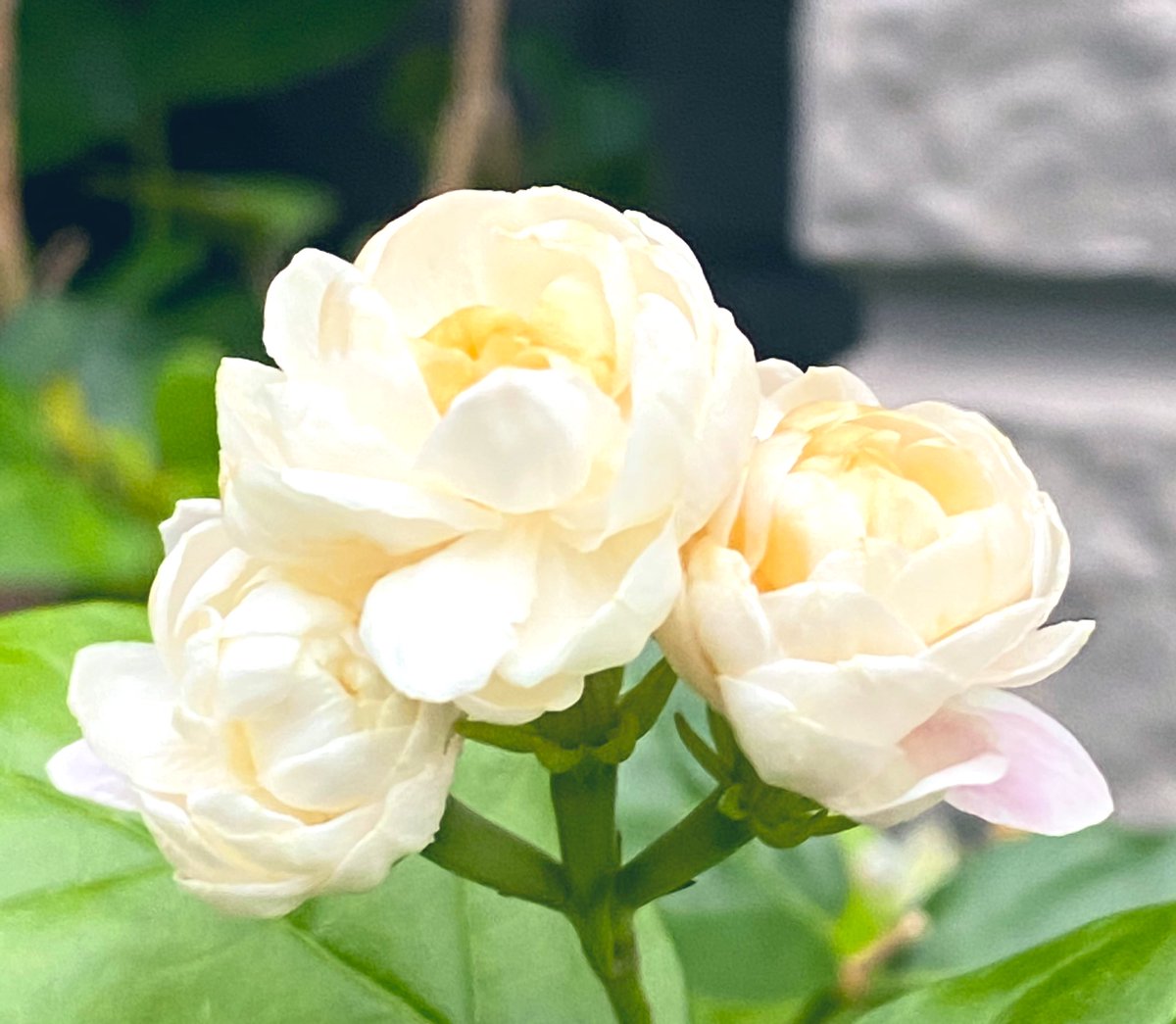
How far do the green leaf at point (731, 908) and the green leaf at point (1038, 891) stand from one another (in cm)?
3

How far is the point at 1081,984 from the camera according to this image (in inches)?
8.5

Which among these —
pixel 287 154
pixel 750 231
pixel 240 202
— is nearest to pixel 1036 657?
pixel 750 231

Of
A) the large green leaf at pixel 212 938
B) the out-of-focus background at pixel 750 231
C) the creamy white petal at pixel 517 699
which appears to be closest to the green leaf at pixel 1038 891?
the out-of-focus background at pixel 750 231

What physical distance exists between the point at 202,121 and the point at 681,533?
0.88 m

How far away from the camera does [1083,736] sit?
1.96ft

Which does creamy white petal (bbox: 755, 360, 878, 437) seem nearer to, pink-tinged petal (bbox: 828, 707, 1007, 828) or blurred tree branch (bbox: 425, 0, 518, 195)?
pink-tinged petal (bbox: 828, 707, 1007, 828)

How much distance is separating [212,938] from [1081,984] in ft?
0.46

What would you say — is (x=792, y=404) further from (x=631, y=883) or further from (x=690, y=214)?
(x=690, y=214)

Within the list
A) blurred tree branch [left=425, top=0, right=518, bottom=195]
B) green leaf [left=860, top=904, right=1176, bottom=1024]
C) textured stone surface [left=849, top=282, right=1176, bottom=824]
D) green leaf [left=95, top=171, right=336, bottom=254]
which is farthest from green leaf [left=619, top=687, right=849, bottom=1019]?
green leaf [left=95, top=171, right=336, bottom=254]

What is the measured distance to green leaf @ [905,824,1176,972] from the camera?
1.27 ft

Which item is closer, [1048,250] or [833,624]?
[833,624]

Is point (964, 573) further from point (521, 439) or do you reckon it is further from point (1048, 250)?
point (1048, 250)

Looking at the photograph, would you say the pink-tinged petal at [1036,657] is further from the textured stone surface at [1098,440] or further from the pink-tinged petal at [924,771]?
the textured stone surface at [1098,440]

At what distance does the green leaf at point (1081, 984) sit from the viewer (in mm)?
208
